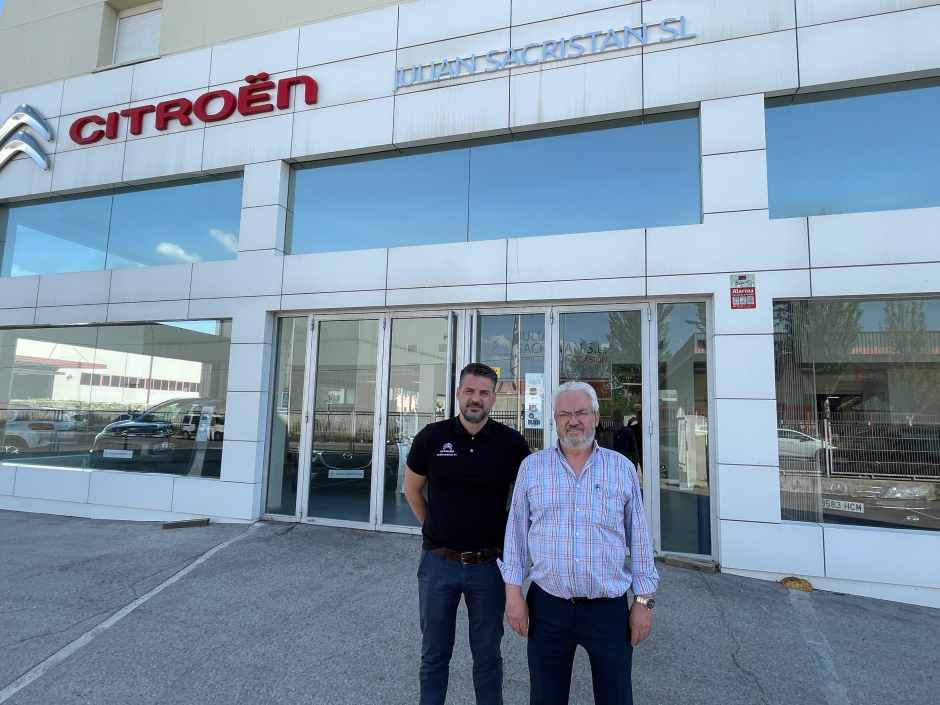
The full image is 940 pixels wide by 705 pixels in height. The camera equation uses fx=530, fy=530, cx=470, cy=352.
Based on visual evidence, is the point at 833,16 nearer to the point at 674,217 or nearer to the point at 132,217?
the point at 674,217

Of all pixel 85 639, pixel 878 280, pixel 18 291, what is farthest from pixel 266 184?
pixel 878 280

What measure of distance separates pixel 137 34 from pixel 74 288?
176 inches

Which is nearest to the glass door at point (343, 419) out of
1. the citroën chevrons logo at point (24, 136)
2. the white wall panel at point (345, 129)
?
the white wall panel at point (345, 129)

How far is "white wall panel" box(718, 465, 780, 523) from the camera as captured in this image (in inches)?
203

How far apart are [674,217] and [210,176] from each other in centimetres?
674

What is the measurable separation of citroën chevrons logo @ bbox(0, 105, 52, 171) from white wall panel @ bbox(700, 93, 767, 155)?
10.2 metres

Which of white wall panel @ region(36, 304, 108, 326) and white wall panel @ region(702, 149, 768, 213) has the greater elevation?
white wall panel @ region(702, 149, 768, 213)

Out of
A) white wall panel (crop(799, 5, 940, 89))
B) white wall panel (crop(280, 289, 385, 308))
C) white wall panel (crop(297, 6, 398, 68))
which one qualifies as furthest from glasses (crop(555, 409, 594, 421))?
white wall panel (crop(297, 6, 398, 68))

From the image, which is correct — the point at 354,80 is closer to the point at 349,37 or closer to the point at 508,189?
the point at 349,37

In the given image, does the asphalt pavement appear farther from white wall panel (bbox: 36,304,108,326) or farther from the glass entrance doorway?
white wall panel (bbox: 36,304,108,326)

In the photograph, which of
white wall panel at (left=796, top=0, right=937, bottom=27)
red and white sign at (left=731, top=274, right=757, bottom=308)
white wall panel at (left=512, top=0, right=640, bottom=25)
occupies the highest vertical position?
white wall panel at (left=512, top=0, right=640, bottom=25)

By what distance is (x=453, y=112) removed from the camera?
678cm

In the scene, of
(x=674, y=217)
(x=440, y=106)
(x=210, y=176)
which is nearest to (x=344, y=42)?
(x=440, y=106)

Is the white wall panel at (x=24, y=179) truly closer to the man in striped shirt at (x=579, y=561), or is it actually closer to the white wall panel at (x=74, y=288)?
the white wall panel at (x=74, y=288)
